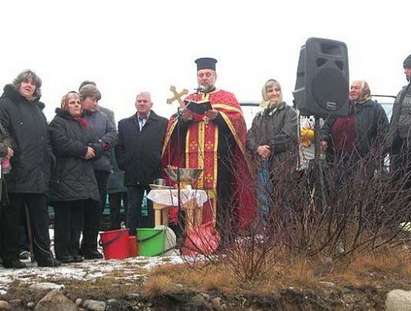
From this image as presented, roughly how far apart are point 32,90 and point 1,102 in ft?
0.87

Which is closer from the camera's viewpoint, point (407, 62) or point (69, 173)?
point (69, 173)

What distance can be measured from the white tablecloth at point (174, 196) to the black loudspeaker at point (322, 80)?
120cm

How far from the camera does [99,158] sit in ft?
22.3

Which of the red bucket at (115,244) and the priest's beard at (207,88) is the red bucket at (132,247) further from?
the priest's beard at (207,88)

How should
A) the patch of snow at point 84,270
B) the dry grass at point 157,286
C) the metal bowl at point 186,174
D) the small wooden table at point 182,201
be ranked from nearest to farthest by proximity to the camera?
the dry grass at point 157,286, the patch of snow at point 84,270, the small wooden table at point 182,201, the metal bowl at point 186,174

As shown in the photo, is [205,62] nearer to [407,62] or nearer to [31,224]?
[407,62]

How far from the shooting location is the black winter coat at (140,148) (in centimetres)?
757

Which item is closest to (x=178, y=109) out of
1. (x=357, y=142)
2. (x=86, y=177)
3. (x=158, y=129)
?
(x=158, y=129)

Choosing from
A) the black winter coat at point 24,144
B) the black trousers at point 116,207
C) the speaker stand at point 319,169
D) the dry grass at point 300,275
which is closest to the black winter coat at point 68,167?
the black winter coat at point 24,144

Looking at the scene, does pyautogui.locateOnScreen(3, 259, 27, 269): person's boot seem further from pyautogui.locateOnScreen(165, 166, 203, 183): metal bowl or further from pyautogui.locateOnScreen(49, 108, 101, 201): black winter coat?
pyautogui.locateOnScreen(165, 166, 203, 183): metal bowl

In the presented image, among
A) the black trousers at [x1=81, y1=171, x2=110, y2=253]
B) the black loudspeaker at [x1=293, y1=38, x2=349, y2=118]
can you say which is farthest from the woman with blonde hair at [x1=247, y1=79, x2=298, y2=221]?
the black trousers at [x1=81, y1=171, x2=110, y2=253]

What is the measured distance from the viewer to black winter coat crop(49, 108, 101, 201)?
20.5ft

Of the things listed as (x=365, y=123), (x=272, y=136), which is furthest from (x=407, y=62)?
(x=272, y=136)

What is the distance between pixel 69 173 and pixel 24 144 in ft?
1.97
